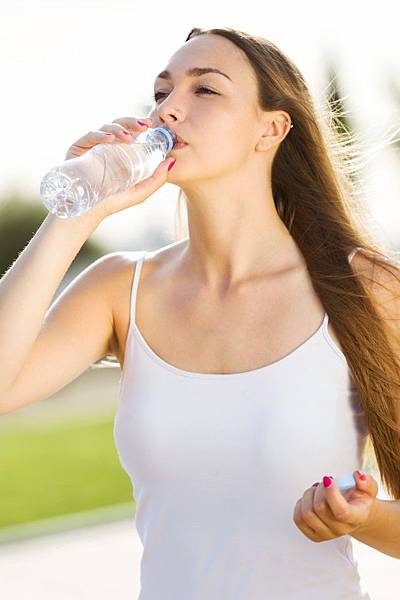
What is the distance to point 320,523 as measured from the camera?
5.33ft

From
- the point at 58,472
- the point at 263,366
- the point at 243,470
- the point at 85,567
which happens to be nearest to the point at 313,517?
the point at 243,470

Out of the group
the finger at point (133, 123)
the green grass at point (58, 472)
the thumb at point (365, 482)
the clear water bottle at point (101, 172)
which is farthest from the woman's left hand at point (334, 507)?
the green grass at point (58, 472)

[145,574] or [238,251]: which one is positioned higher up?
[238,251]

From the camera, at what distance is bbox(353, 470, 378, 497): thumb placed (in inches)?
63.7

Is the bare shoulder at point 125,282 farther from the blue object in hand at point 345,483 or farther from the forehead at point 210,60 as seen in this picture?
the blue object in hand at point 345,483

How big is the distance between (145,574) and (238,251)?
0.64m

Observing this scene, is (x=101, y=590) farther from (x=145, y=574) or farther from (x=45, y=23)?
(x=45, y=23)

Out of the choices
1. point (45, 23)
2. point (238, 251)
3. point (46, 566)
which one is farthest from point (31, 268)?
point (45, 23)

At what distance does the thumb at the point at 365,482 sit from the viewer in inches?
63.7

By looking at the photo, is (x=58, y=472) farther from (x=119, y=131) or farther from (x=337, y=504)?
(x=337, y=504)

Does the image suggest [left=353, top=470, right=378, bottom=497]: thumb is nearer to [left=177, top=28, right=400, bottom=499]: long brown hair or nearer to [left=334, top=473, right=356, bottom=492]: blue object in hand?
[left=334, top=473, right=356, bottom=492]: blue object in hand

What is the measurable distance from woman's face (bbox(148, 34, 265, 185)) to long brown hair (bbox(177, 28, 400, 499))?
1.6 inches

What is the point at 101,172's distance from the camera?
6.49 ft

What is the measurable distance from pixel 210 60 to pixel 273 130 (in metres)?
0.21
